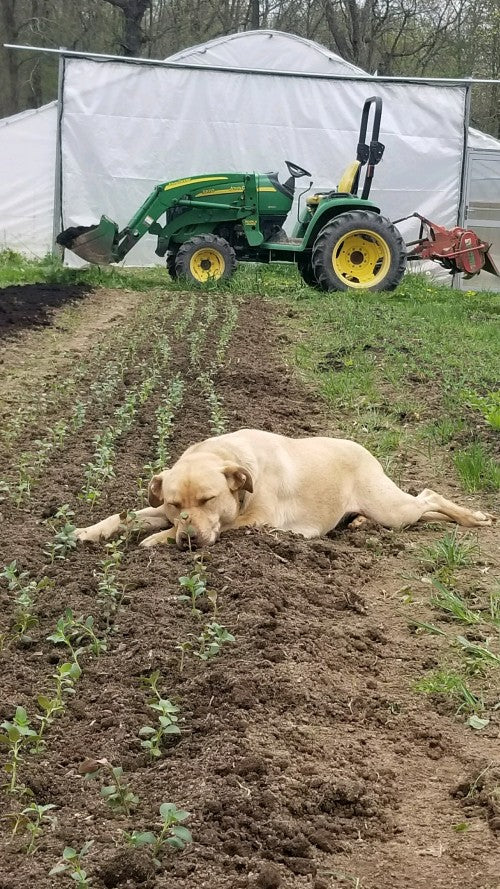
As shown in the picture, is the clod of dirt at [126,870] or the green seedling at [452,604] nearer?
the clod of dirt at [126,870]

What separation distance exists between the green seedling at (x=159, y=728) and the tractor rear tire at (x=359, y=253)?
11858mm

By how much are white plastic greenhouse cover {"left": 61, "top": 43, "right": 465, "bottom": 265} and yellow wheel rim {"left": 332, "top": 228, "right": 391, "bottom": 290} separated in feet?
14.8

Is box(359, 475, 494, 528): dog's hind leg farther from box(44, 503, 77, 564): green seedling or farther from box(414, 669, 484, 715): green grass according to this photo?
box(414, 669, 484, 715): green grass

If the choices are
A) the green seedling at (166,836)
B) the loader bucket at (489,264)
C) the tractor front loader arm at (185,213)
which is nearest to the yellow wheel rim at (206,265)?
the tractor front loader arm at (185,213)

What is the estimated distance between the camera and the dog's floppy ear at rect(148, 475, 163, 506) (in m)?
4.86

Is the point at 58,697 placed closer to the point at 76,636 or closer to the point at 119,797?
the point at 119,797

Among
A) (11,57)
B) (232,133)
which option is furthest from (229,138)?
(11,57)

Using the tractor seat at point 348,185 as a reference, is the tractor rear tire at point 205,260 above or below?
below

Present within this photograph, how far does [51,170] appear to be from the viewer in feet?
67.3

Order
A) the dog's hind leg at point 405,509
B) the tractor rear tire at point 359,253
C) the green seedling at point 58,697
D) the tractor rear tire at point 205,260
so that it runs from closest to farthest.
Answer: the green seedling at point 58,697, the dog's hind leg at point 405,509, the tractor rear tire at point 359,253, the tractor rear tire at point 205,260

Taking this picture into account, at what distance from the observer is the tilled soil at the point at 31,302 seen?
11.5m

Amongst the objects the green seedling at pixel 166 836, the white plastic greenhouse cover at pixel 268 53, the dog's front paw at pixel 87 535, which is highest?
the white plastic greenhouse cover at pixel 268 53

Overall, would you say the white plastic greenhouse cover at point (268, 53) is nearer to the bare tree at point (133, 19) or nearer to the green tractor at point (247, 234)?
the green tractor at point (247, 234)

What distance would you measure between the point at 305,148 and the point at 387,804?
687 inches
